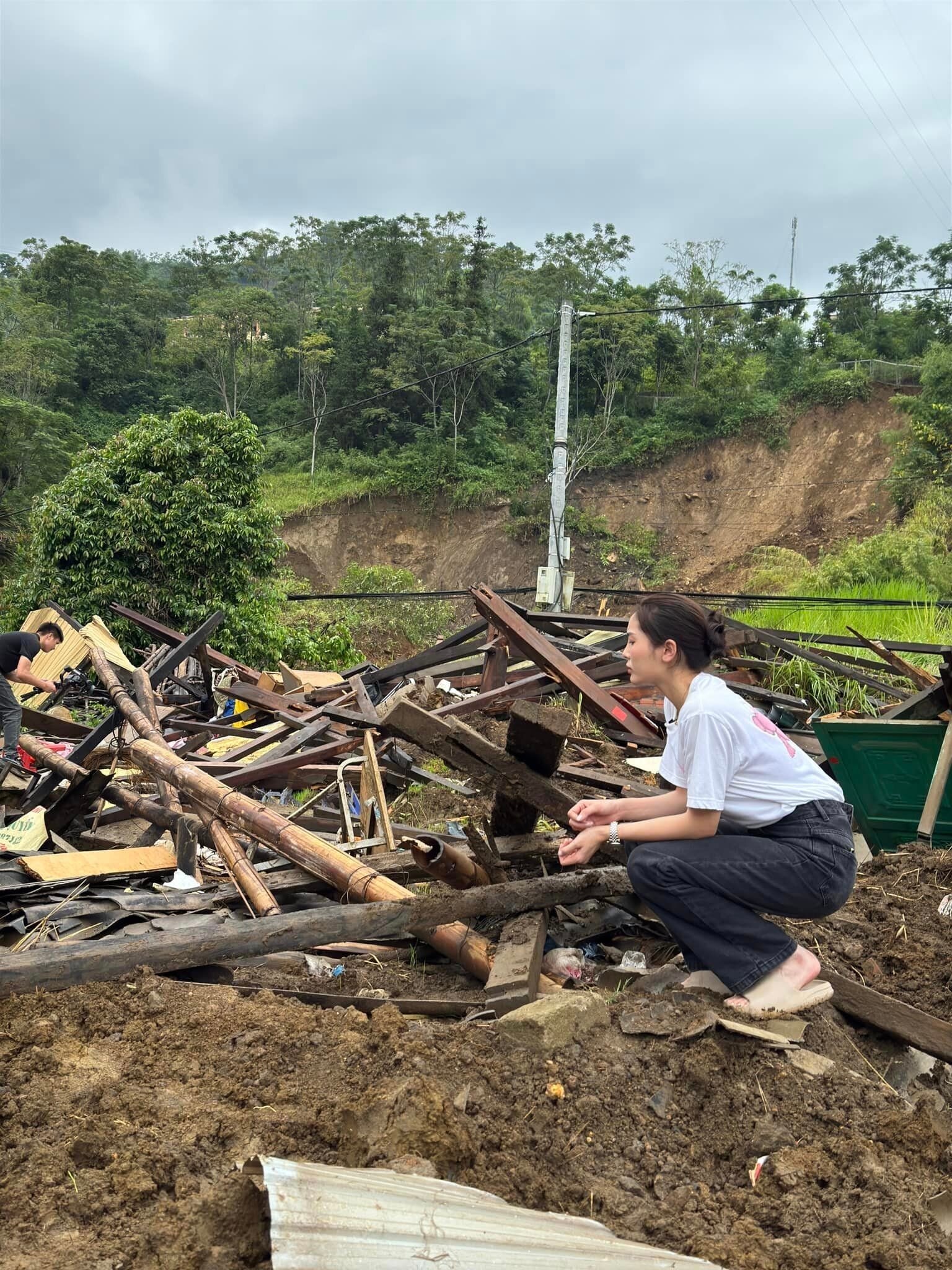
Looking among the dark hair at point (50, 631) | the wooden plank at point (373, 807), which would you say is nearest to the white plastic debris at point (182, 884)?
the wooden plank at point (373, 807)

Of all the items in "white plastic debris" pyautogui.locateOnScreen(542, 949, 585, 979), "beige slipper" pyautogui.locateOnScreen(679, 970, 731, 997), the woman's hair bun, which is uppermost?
the woman's hair bun

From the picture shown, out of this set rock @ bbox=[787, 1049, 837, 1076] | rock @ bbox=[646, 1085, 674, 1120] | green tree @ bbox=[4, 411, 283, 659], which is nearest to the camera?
rock @ bbox=[646, 1085, 674, 1120]

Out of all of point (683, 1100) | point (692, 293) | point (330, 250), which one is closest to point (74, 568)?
point (683, 1100)

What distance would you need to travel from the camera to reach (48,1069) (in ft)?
9.41

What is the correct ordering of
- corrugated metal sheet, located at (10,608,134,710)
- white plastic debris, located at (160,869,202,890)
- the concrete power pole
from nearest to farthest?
white plastic debris, located at (160,869,202,890), corrugated metal sheet, located at (10,608,134,710), the concrete power pole

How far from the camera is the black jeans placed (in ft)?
10.1

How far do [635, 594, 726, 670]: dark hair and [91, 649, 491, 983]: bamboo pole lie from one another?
146 cm

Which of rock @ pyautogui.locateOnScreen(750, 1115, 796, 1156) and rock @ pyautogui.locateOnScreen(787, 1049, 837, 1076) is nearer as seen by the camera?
rock @ pyautogui.locateOnScreen(750, 1115, 796, 1156)

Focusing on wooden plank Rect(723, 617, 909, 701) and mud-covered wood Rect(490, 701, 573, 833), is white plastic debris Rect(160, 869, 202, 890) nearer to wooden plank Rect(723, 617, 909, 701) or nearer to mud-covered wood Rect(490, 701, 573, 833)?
mud-covered wood Rect(490, 701, 573, 833)

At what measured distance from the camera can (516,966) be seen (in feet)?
11.0

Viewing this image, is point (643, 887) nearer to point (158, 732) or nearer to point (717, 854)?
point (717, 854)

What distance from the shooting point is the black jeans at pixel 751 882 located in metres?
3.08

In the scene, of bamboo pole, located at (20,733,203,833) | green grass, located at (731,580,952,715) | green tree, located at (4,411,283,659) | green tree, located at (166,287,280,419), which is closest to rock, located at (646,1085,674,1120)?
bamboo pole, located at (20,733,203,833)

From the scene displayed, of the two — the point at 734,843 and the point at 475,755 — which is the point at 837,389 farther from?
the point at 734,843
